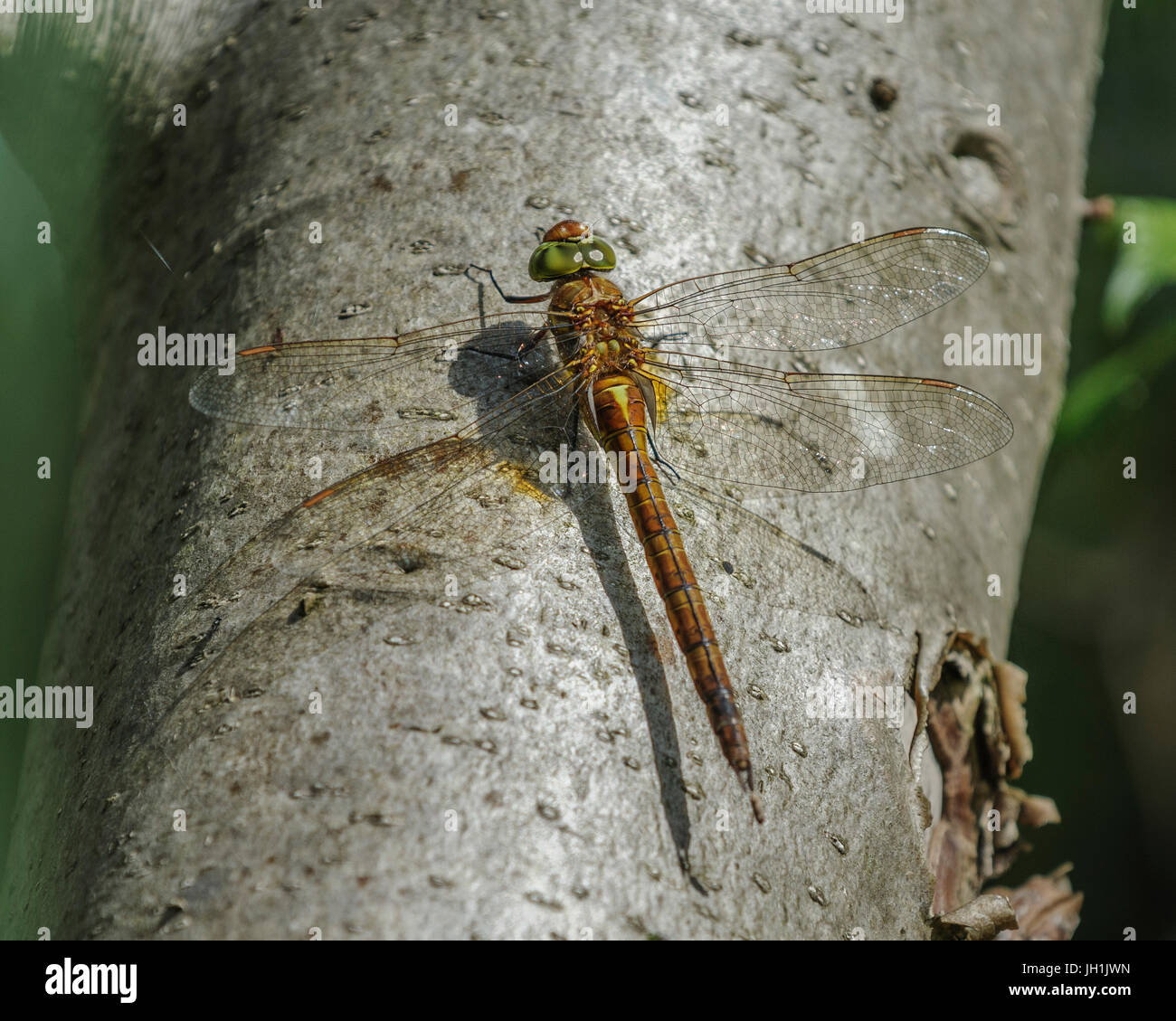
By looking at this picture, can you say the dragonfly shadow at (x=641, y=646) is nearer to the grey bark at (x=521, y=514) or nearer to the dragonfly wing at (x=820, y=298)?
the grey bark at (x=521, y=514)

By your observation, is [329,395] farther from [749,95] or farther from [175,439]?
[749,95]
